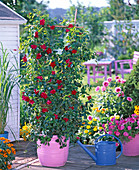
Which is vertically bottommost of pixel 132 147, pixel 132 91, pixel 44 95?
pixel 132 147

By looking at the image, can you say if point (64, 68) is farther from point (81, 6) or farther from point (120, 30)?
point (81, 6)

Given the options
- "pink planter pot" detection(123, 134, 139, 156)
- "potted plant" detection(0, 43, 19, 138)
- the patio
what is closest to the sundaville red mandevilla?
the patio

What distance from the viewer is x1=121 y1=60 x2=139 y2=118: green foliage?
15.2ft

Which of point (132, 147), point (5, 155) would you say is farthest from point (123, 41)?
point (5, 155)

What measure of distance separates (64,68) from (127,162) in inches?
50.6

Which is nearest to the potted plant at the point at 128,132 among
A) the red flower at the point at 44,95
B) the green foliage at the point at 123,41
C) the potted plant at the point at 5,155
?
the red flower at the point at 44,95

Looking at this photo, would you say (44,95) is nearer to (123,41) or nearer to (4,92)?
(4,92)

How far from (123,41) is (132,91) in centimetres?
889

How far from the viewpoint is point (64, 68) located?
4008mm

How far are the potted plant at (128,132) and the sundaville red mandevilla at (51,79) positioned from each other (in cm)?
58

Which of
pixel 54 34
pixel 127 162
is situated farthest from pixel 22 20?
pixel 127 162

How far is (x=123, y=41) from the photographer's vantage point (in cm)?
1340

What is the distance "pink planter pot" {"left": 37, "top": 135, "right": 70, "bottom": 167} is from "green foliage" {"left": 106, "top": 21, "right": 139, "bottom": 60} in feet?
30.5

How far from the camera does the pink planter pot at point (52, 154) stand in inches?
157
